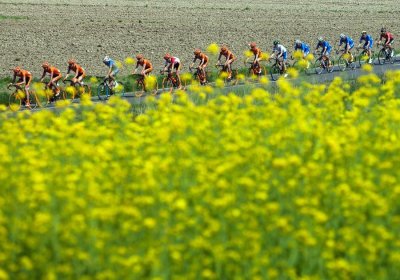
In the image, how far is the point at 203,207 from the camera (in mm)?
9094

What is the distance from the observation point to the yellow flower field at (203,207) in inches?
327

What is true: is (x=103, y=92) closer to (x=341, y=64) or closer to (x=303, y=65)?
(x=341, y=64)

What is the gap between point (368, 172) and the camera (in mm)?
9586

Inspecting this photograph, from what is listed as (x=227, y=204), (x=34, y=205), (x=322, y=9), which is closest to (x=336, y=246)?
(x=227, y=204)

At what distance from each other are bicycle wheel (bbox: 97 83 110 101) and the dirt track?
4.82 metres

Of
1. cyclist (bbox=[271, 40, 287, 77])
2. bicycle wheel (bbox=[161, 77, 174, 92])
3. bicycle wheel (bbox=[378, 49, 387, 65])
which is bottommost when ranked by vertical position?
bicycle wheel (bbox=[378, 49, 387, 65])

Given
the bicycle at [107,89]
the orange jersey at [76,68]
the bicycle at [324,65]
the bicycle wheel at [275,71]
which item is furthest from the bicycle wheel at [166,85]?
the bicycle at [324,65]

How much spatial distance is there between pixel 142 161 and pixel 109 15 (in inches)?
1909

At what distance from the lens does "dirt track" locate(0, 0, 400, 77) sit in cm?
4156

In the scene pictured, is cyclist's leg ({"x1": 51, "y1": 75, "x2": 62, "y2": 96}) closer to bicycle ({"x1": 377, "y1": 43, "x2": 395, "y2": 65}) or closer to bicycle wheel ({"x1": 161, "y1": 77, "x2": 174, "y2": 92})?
bicycle wheel ({"x1": 161, "y1": 77, "x2": 174, "y2": 92})

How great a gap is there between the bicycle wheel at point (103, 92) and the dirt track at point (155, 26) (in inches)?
190

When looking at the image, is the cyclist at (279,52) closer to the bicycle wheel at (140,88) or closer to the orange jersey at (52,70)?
the bicycle wheel at (140,88)

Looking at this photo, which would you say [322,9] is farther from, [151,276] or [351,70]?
[151,276]

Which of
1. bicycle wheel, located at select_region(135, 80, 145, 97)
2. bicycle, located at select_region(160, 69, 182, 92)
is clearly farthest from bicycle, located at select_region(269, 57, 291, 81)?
bicycle wheel, located at select_region(135, 80, 145, 97)
